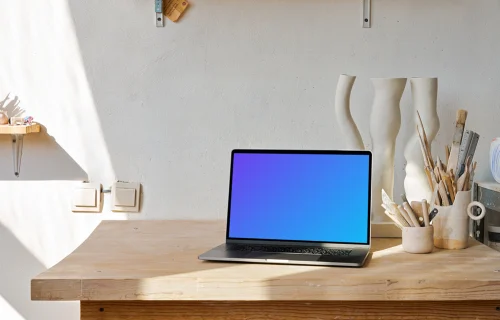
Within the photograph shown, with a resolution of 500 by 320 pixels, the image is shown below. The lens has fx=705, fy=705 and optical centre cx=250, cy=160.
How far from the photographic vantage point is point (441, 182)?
1577 mm

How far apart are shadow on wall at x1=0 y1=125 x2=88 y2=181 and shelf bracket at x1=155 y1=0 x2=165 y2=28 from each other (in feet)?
1.45

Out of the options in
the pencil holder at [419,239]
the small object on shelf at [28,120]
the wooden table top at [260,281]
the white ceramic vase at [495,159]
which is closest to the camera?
the wooden table top at [260,281]

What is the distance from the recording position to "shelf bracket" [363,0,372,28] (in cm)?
196

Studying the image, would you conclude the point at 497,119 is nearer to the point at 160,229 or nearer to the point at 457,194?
the point at 457,194

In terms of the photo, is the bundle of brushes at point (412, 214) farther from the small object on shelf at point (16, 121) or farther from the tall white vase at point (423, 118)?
the small object on shelf at point (16, 121)

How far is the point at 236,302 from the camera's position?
1.34 m

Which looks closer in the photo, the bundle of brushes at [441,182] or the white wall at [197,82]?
the bundle of brushes at [441,182]

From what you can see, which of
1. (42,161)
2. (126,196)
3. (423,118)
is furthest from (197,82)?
(423,118)

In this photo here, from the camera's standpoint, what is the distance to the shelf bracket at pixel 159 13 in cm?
196

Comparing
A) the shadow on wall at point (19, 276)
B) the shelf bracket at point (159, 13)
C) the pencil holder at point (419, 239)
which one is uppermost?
the shelf bracket at point (159, 13)

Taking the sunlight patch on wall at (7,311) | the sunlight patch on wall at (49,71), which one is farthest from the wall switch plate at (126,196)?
the sunlight patch on wall at (7,311)

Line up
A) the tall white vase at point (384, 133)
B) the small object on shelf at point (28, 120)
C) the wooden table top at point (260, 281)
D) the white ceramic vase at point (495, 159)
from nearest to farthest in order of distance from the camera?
the wooden table top at point (260, 281) → the tall white vase at point (384, 133) → the white ceramic vase at point (495, 159) → the small object on shelf at point (28, 120)

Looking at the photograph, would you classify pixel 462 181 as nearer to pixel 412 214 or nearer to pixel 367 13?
pixel 412 214

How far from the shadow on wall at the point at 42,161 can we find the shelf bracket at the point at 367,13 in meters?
0.90
